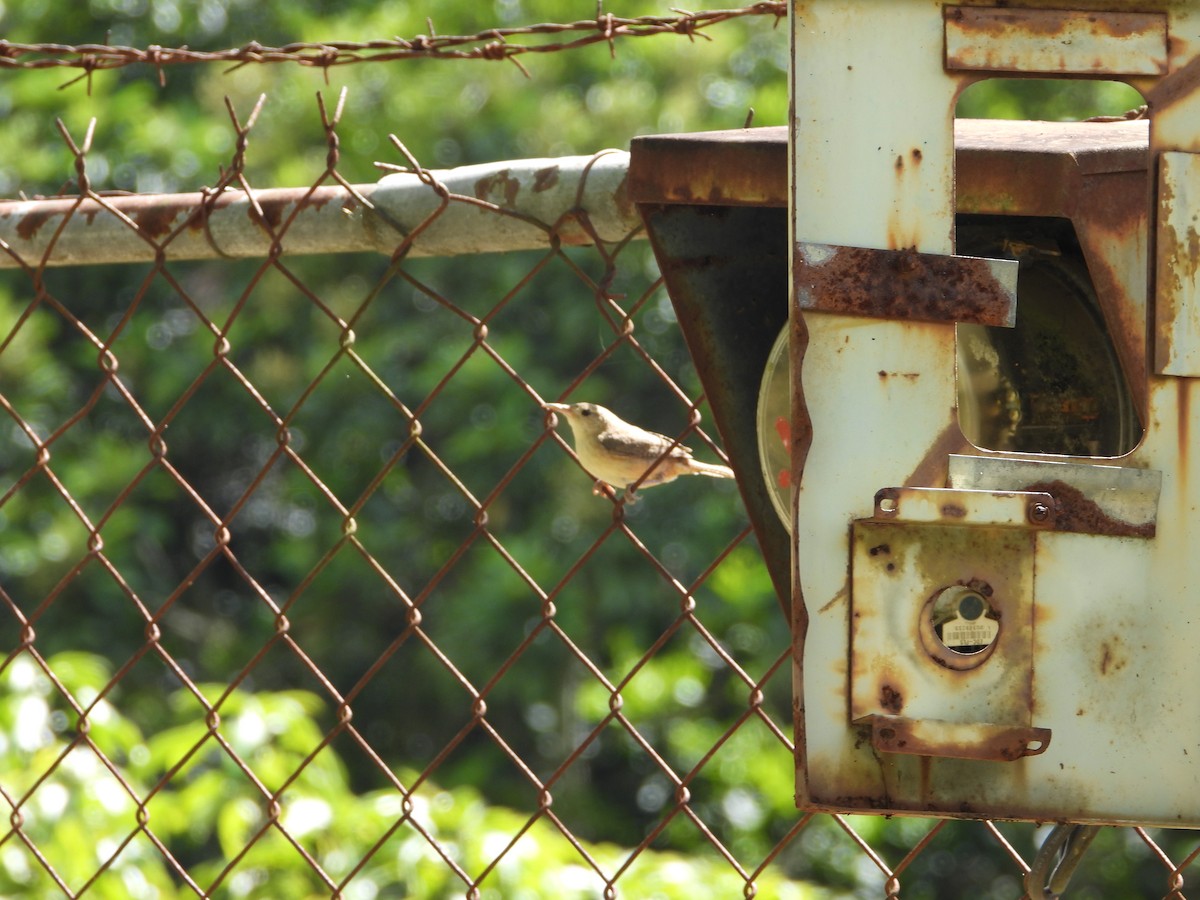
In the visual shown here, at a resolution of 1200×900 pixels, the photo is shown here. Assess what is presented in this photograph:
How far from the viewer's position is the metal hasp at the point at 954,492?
4.78 feet

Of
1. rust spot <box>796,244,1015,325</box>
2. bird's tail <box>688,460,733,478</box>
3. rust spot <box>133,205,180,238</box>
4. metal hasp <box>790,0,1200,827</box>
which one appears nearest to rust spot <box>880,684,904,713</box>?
metal hasp <box>790,0,1200,827</box>

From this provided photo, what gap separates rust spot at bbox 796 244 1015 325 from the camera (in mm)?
1475

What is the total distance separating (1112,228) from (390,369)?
7920 millimetres

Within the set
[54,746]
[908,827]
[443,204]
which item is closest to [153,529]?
[908,827]

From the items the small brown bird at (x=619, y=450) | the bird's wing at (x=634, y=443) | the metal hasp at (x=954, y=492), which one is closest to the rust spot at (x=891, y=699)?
the metal hasp at (x=954, y=492)

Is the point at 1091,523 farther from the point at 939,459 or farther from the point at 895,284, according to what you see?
the point at 895,284

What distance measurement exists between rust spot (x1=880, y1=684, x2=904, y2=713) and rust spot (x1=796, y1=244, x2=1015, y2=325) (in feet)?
1.15

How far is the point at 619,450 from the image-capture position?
3.35m

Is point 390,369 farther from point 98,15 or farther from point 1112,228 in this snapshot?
point 1112,228

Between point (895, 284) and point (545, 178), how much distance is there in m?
0.66

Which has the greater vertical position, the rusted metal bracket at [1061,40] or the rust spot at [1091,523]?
the rusted metal bracket at [1061,40]

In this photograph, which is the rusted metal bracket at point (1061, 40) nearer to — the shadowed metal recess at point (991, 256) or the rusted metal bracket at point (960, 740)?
the shadowed metal recess at point (991, 256)

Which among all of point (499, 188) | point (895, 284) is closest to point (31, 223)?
point (499, 188)

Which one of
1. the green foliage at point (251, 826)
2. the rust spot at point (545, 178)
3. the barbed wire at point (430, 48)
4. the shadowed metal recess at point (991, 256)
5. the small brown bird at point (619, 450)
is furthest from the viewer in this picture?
the small brown bird at point (619, 450)
